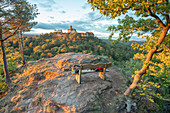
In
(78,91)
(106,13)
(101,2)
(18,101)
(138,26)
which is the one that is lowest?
(18,101)

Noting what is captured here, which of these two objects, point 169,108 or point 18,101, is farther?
point 169,108

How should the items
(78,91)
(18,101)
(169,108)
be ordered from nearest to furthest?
1. (78,91)
2. (18,101)
3. (169,108)

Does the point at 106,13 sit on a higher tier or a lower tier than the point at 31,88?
higher

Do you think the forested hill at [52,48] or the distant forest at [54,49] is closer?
the distant forest at [54,49]

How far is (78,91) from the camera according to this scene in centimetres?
408

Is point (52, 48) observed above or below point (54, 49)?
above

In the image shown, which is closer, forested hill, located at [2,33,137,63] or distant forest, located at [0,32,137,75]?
distant forest, located at [0,32,137,75]

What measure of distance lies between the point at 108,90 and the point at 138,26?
3390 millimetres

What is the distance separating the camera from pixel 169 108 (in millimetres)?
8164

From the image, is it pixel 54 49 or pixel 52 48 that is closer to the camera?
pixel 54 49

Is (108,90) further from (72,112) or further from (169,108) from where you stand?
(169,108)

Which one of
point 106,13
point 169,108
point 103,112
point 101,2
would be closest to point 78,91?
point 103,112

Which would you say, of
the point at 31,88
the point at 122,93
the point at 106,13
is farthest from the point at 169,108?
the point at 31,88

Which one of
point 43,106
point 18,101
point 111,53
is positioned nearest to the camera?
point 43,106
